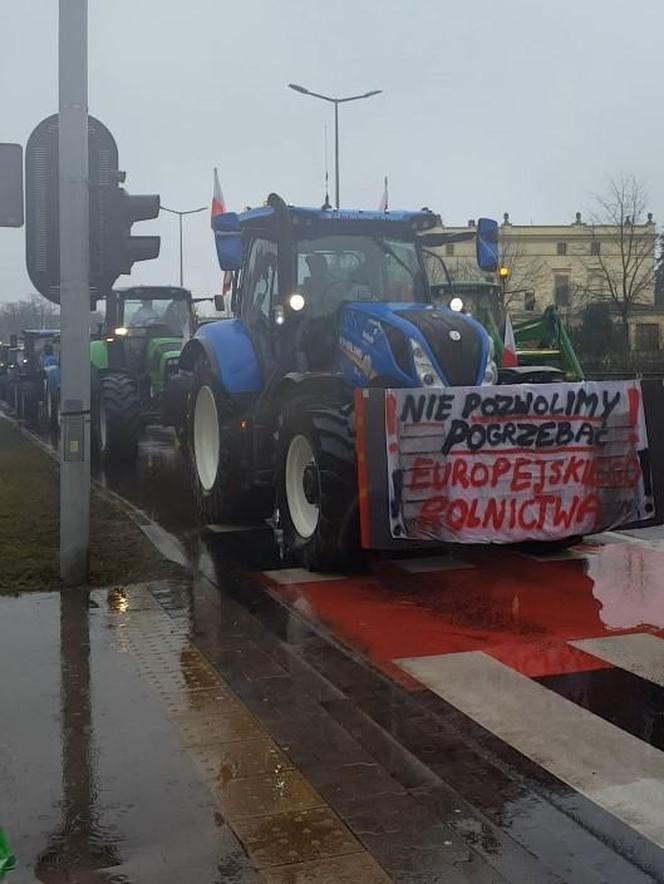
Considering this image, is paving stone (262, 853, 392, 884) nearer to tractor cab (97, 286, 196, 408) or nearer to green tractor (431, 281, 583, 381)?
tractor cab (97, 286, 196, 408)

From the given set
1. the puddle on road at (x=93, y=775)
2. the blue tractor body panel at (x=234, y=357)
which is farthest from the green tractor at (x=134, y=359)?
the puddle on road at (x=93, y=775)

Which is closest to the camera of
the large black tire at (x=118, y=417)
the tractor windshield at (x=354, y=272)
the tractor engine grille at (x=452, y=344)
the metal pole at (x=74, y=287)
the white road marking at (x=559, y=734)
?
Answer: the white road marking at (x=559, y=734)

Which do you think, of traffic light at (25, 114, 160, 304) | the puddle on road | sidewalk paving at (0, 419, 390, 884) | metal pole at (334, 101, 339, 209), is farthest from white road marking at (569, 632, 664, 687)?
metal pole at (334, 101, 339, 209)

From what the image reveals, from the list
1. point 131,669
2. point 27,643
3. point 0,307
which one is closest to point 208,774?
point 131,669

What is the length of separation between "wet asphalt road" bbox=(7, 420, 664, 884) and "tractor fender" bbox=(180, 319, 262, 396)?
1.49m

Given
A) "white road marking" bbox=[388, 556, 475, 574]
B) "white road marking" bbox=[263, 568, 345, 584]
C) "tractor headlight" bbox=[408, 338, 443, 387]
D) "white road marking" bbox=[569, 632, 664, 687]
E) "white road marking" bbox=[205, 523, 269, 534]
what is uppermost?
"tractor headlight" bbox=[408, 338, 443, 387]

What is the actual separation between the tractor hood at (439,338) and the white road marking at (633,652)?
8.02ft

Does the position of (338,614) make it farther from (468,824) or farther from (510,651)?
(468,824)

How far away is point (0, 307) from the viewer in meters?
99.4

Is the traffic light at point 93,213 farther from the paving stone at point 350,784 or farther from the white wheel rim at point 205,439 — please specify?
the paving stone at point 350,784

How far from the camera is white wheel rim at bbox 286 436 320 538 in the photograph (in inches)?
307

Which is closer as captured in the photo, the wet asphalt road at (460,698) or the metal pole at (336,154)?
the wet asphalt road at (460,698)

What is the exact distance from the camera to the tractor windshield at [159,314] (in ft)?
53.9

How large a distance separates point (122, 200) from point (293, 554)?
292cm
